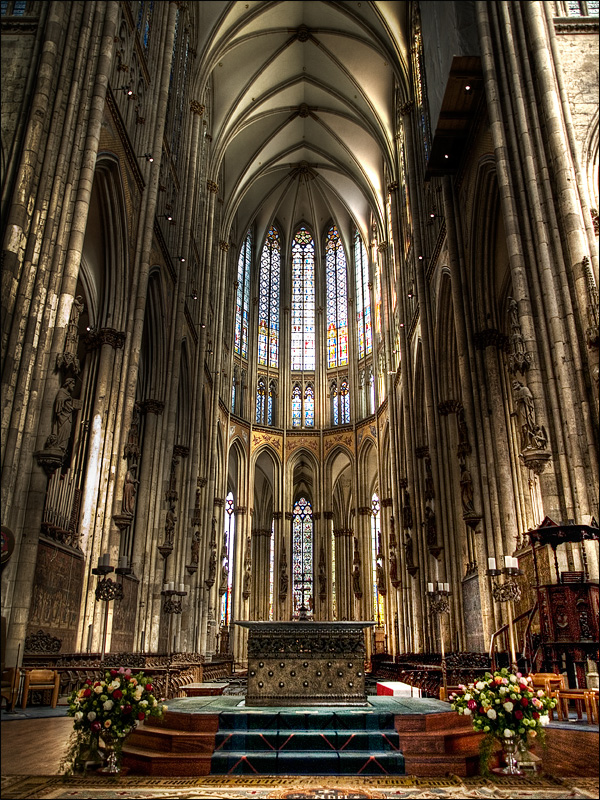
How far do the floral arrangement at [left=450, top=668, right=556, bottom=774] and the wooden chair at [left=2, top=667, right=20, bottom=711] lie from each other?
6515 mm

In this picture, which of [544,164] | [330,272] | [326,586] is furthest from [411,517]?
[330,272]

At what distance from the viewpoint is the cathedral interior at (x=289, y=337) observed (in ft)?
37.0

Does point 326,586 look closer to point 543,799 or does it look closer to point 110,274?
point 110,274

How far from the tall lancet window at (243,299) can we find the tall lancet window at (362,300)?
20.7ft

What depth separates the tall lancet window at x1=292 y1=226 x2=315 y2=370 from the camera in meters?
39.9

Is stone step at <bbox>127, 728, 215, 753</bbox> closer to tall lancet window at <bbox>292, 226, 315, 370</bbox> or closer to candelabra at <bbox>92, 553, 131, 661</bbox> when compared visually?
candelabra at <bbox>92, 553, 131, 661</bbox>

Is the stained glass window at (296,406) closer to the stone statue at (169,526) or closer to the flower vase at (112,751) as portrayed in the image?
the stone statue at (169,526)

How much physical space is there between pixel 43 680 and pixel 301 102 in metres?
29.6

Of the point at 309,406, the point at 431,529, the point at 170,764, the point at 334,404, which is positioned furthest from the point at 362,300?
the point at 170,764

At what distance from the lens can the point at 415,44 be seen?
24.7m

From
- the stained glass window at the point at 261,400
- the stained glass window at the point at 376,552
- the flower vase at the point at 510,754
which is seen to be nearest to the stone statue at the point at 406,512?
the stained glass window at the point at 376,552

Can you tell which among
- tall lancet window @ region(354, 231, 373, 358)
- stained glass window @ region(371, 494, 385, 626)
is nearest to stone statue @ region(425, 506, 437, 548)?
stained glass window @ region(371, 494, 385, 626)

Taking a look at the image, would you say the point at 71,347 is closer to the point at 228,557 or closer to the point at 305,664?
the point at 305,664

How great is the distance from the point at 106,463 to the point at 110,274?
4614 mm
